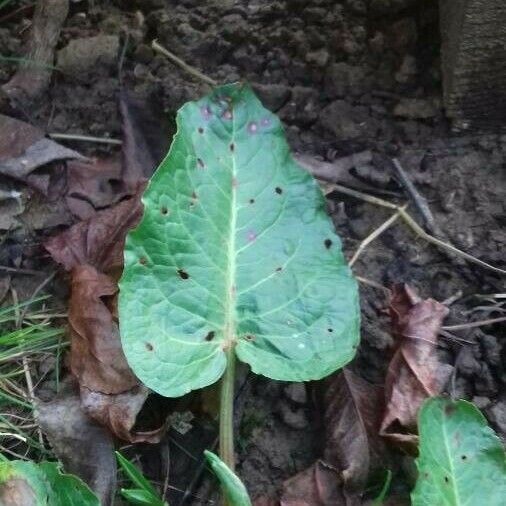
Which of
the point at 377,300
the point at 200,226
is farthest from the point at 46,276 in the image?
the point at 377,300

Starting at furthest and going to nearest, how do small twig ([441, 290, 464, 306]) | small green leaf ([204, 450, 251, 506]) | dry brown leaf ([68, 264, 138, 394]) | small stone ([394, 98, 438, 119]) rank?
small stone ([394, 98, 438, 119]) → small twig ([441, 290, 464, 306]) → dry brown leaf ([68, 264, 138, 394]) → small green leaf ([204, 450, 251, 506])

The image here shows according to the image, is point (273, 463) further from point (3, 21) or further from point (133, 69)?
point (3, 21)

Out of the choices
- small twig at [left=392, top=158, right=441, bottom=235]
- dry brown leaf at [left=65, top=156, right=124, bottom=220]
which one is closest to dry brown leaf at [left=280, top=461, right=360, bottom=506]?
small twig at [left=392, top=158, right=441, bottom=235]

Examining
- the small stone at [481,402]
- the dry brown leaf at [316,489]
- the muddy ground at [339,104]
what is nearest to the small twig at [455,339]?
the muddy ground at [339,104]

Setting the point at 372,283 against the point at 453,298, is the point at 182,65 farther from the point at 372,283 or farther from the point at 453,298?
the point at 453,298

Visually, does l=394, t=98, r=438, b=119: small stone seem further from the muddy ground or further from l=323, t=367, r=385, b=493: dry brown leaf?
l=323, t=367, r=385, b=493: dry brown leaf

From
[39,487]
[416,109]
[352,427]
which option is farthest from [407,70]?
[39,487]

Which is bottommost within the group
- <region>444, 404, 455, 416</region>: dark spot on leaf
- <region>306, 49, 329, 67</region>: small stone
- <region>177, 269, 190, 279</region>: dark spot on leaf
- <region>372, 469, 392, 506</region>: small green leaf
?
<region>372, 469, 392, 506</region>: small green leaf

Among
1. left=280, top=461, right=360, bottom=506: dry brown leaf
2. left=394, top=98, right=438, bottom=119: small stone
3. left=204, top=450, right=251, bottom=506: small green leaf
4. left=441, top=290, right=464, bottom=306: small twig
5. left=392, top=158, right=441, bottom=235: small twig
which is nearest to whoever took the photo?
left=204, top=450, right=251, bottom=506: small green leaf
